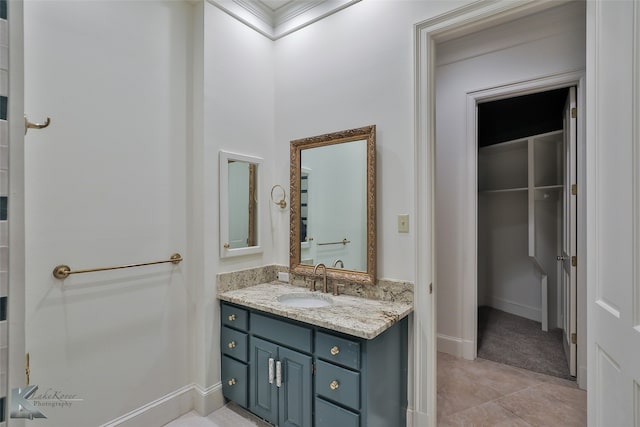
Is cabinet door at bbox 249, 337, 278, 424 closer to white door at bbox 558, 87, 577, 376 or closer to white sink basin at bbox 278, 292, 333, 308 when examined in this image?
white sink basin at bbox 278, 292, 333, 308

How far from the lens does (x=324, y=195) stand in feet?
7.32

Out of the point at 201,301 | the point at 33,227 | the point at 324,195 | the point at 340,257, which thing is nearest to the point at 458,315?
the point at 340,257

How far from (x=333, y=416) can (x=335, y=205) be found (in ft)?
4.08

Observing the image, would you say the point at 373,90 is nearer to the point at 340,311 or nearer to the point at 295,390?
the point at 340,311

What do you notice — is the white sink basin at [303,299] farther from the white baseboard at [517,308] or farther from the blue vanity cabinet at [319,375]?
the white baseboard at [517,308]

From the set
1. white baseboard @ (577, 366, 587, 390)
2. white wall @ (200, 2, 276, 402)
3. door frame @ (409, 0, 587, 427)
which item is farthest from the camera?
white baseboard @ (577, 366, 587, 390)

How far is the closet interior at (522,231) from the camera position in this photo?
3158 mm

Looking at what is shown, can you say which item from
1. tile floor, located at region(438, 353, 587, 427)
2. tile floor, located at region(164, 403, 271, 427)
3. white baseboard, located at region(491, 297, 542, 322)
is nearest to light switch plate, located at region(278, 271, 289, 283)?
tile floor, located at region(164, 403, 271, 427)

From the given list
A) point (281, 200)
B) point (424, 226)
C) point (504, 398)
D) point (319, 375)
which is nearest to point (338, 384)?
→ point (319, 375)

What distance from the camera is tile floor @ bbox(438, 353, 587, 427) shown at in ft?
6.53

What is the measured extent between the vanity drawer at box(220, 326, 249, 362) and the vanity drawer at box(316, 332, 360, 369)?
2.00ft

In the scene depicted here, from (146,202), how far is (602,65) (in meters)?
2.36

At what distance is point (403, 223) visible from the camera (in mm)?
1868

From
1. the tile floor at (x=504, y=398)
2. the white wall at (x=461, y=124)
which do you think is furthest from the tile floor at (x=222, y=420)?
the white wall at (x=461, y=124)
